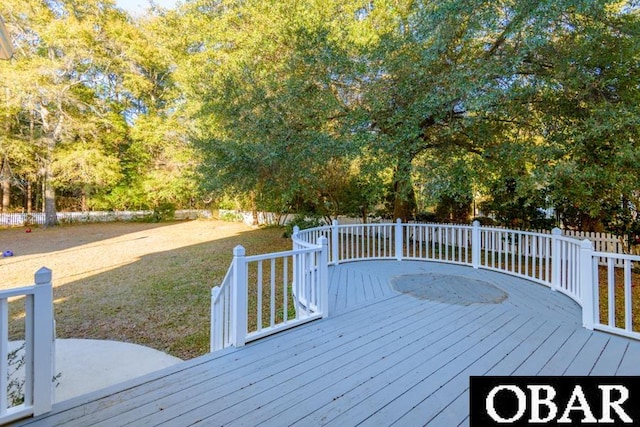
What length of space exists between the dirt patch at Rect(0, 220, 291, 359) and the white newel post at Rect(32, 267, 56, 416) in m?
2.43

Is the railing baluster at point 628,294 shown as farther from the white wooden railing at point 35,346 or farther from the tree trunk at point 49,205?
the tree trunk at point 49,205

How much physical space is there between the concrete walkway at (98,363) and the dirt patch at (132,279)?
0.34m

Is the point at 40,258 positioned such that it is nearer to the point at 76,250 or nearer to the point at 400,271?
the point at 76,250

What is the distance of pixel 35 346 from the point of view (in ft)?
6.40

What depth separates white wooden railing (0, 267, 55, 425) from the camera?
191cm

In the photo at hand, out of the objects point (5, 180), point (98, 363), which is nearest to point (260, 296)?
point (98, 363)

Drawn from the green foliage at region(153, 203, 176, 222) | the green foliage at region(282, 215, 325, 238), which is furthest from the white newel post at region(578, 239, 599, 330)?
the green foliage at region(153, 203, 176, 222)

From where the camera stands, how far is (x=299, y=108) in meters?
6.83

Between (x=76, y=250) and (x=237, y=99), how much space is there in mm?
7828

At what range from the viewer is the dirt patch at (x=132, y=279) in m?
4.98

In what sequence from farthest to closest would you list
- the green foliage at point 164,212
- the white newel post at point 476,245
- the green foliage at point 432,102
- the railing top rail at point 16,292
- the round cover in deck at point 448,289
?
the green foliage at point 164,212, the white newel post at point 476,245, the green foliage at point 432,102, the round cover in deck at point 448,289, the railing top rail at point 16,292

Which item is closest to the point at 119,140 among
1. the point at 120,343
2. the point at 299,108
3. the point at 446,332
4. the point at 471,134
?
the point at 299,108

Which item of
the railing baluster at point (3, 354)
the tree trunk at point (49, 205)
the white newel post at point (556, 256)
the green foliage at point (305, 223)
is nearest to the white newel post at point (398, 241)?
the white newel post at point (556, 256)

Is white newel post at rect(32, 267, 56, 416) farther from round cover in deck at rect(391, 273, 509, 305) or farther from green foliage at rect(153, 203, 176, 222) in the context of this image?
green foliage at rect(153, 203, 176, 222)
